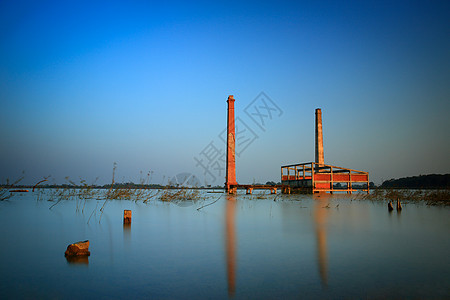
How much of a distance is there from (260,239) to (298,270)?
230cm

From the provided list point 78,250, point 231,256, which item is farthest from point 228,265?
point 78,250

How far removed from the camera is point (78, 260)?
13.8 feet

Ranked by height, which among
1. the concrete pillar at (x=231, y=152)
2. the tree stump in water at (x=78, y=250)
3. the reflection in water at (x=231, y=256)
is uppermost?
the concrete pillar at (x=231, y=152)

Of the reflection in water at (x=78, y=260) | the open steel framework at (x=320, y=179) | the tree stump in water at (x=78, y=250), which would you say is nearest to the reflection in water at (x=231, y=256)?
the reflection in water at (x=78, y=260)

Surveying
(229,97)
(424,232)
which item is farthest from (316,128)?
(424,232)

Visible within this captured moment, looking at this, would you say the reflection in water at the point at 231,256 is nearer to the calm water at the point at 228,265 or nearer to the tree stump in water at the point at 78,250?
the calm water at the point at 228,265

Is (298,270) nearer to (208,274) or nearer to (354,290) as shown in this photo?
(354,290)

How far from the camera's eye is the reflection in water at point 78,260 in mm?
4055

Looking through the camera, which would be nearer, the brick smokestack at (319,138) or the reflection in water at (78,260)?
the reflection in water at (78,260)

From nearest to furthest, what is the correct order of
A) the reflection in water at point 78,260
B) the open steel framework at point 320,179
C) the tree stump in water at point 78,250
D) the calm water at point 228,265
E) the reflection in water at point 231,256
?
1. the calm water at point 228,265
2. the reflection in water at point 231,256
3. the reflection in water at point 78,260
4. the tree stump in water at point 78,250
5. the open steel framework at point 320,179

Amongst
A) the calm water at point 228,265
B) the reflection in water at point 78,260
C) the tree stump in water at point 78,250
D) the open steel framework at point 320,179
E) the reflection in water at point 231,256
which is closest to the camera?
the calm water at point 228,265

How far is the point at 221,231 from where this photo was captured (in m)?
7.12

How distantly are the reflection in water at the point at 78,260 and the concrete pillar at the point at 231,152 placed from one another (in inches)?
1210

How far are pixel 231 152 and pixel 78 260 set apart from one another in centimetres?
3212
